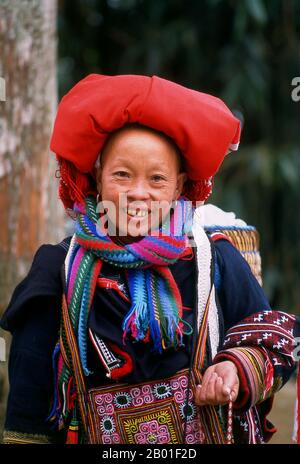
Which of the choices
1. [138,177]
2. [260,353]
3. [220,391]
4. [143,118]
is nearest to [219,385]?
[220,391]

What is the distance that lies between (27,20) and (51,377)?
6.41 feet

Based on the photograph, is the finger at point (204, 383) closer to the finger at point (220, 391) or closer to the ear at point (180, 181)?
the finger at point (220, 391)

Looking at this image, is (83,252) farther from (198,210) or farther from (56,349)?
(198,210)

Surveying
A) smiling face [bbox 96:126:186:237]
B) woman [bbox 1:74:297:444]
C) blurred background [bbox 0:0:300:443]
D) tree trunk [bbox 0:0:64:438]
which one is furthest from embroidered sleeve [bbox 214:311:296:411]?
blurred background [bbox 0:0:300:443]

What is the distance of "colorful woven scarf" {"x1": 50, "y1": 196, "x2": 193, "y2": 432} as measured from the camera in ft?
6.37

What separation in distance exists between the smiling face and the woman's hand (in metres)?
0.39

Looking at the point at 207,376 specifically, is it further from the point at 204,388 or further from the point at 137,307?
the point at 137,307

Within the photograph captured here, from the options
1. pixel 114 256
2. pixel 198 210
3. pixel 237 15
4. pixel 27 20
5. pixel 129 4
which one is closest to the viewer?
pixel 114 256

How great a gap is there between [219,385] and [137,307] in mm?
280

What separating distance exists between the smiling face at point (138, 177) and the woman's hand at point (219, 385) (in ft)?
1.29

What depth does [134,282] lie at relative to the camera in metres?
1.99

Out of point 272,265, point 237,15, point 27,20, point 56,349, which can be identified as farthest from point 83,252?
point 272,265

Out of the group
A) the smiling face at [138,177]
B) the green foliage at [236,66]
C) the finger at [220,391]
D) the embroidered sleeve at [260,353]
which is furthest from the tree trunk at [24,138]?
the green foliage at [236,66]

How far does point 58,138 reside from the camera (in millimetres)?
2006
